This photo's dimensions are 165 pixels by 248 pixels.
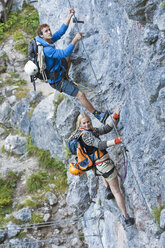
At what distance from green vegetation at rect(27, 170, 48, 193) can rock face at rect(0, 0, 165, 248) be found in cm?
290

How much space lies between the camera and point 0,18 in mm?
19062

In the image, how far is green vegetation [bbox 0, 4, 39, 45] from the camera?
722 inches

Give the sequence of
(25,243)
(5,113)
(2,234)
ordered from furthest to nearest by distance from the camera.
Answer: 1. (5,113)
2. (2,234)
3. (25,243)

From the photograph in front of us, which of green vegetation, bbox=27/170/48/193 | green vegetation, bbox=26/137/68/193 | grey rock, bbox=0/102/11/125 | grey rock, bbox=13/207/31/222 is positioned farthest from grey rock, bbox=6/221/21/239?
grey rock, bbox=0/102/11/125

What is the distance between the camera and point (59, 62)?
7629mm

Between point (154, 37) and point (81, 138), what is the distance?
269 cm

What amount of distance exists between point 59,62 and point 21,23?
12600mm

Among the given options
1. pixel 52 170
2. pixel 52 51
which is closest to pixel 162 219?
pixel 52 51

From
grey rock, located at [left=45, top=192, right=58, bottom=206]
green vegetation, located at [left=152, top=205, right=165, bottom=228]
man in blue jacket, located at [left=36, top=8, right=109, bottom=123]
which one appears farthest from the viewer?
grey rock, located at [left=45, top=192, right=58, bottom=206]

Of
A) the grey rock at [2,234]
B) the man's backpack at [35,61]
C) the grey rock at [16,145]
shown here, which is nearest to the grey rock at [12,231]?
the grey rock at [2,234]

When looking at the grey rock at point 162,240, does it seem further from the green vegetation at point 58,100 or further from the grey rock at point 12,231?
the green vegetation at point 58,100

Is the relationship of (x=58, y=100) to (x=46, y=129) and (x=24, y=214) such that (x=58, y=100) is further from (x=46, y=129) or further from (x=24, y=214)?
(x=24, y=214)

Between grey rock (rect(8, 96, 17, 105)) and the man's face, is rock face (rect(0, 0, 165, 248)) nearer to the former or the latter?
the man's face

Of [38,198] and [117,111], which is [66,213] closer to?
[38,198]
